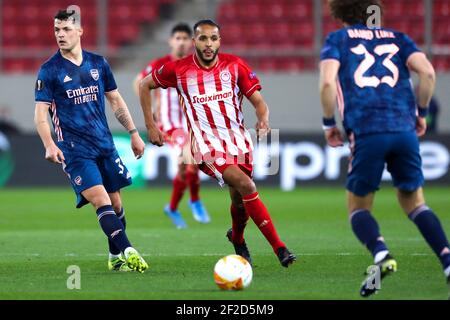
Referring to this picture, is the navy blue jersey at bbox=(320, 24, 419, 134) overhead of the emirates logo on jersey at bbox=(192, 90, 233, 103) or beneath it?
overhead

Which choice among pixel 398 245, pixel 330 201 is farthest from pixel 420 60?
pixel 330 201

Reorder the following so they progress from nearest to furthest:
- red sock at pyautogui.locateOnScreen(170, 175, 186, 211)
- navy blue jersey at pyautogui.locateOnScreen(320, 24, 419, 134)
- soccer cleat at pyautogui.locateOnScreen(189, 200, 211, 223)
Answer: navy blue jersey at pyautogui.locateOnScreen(320, 24, 419, 134) → red sock at pyautogui.locateOnScreen(170, 175, 186, 211) → soccer cleat at pyautogui.locateOnScreen(189, 200, 211, 223)

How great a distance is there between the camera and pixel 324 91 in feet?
22.4

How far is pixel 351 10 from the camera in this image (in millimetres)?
7125

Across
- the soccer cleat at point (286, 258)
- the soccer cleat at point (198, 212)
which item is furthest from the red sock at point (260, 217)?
the soccer cleat at point (198, 212)

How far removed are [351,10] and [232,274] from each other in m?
2.01

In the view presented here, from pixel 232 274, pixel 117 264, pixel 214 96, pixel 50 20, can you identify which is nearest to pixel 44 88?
pixel 214 96

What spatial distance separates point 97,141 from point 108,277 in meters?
1.22

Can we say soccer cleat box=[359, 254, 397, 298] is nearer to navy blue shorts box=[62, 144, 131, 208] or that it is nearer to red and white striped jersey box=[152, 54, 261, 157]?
red and white striped jersey box=[152, 54, 261, 157]

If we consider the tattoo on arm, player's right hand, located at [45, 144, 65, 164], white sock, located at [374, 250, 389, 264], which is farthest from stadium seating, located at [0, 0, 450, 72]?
white sock, located at [374, 250, 389, 264]

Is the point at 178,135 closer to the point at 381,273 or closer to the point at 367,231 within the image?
the point at 367,231

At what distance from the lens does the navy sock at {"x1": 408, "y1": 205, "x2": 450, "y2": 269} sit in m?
6.94

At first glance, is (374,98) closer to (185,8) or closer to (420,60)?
(420,60)

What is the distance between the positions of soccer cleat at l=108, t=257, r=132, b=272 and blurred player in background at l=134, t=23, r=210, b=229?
165 inches
